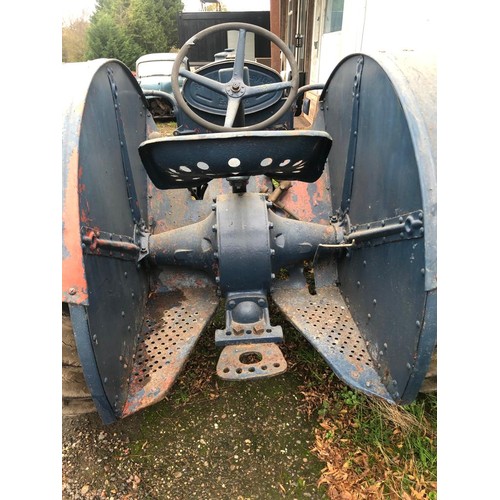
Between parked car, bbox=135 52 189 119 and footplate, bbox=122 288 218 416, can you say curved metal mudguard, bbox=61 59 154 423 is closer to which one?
footplate, bbox=122 288 218 416

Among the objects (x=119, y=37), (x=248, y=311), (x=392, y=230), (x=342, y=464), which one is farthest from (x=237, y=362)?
(x=119, y=37)

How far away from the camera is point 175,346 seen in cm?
190

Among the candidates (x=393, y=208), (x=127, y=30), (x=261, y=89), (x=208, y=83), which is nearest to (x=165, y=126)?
(x=208, y=83)

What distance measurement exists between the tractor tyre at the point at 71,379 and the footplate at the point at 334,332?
3.20 ft

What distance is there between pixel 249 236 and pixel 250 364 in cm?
58

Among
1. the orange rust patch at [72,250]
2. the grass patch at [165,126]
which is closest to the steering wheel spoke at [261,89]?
the orange rust patch at [72,250]

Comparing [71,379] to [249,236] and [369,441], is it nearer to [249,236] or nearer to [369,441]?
[249,236]

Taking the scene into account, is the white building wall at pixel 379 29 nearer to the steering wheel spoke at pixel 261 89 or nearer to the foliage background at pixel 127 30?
the steering wheel spoke at pixel 261 89

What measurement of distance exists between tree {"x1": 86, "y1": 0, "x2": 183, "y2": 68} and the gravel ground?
26.0 m

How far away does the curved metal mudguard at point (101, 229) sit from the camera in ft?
4.48

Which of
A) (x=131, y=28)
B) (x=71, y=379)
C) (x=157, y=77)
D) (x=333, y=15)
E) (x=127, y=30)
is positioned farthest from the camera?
(x=131, y=28)

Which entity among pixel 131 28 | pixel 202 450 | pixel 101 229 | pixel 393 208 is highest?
pixel 131 28

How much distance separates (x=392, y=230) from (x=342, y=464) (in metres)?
1.05

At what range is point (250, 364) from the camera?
5.96ft
